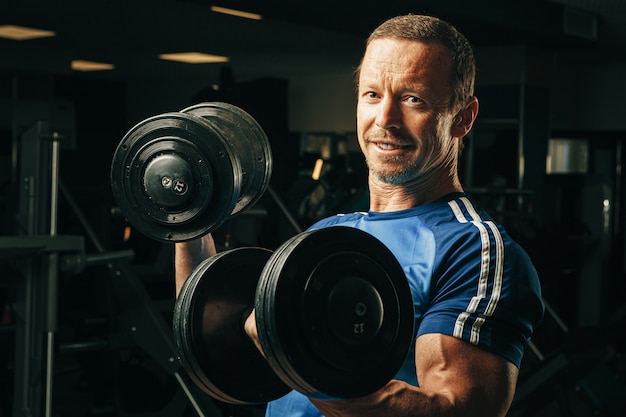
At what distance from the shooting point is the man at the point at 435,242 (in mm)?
943

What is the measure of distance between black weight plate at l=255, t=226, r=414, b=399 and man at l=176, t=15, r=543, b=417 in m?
0.04

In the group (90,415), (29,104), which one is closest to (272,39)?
(29,104)

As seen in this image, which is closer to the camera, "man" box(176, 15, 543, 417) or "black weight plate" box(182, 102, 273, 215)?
"man" box(176, 15, 543, 417)

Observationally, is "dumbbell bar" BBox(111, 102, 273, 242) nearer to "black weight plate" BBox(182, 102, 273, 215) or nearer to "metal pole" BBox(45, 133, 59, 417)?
"black weight plate" BBox(182, 102, 273, 215)

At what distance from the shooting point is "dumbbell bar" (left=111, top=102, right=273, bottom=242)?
1194 mm

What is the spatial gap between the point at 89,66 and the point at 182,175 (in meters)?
8.05

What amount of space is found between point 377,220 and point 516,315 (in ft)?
0.86

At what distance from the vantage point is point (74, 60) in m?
8.41

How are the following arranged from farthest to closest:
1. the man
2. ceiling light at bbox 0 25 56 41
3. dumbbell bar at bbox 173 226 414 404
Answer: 1. ceiling light at bbox 0 25 56 41
2. the man
3. dumbbell bar at bbox 173 226 414 404

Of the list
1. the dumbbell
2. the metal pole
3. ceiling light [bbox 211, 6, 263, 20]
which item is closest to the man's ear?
the dumbbell

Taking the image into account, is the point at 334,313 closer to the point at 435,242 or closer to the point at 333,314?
the point at 333,314

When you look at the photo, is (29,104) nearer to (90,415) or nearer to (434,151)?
(90,415)

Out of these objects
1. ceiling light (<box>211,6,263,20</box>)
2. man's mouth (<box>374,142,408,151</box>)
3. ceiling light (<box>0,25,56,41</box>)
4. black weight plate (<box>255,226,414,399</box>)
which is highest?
ceiling light (<box>0,25,56,41</box>)

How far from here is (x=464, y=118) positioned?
118cm
